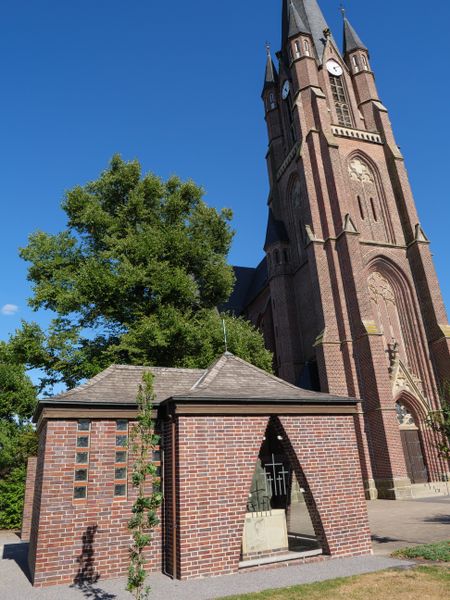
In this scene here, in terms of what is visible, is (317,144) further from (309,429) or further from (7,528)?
(7,528)

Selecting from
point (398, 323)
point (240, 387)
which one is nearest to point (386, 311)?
point (398, 323)

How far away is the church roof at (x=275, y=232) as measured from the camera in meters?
28.9

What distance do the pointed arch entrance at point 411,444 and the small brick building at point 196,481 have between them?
13927 mm

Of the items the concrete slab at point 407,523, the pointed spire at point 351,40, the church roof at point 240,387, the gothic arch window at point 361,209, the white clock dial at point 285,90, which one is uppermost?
the pointed spire at point 351,40

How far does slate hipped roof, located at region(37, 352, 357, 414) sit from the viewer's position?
27.3 ft

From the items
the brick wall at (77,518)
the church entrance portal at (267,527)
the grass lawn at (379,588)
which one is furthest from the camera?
the church entrance portal at (267,527)

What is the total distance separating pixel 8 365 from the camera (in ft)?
69.0

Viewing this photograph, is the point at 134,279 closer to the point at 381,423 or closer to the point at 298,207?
the point at 381,423

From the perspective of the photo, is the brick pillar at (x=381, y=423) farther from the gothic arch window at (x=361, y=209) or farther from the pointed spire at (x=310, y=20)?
the pointed spire at (x=310, y=20)

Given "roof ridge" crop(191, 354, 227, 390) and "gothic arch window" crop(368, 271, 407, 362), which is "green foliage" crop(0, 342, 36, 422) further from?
"gothic arch window" crop(368, 271, 407, 362)

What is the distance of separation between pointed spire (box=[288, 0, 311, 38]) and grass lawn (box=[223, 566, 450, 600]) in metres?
33.5

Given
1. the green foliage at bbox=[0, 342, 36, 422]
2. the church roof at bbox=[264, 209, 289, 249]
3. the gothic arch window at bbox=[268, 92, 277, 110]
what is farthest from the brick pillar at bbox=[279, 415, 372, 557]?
the gothic arch window at bbox=[268, 92, 277, 110]

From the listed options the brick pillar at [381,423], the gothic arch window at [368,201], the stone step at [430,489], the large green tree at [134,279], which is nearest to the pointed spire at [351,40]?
the gothic arch window at [368,201]

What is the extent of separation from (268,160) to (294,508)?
2491 centimetres
